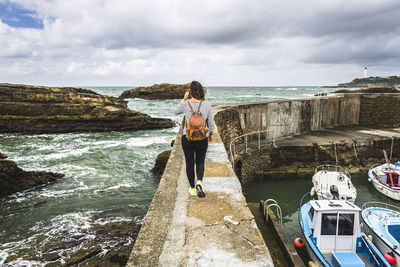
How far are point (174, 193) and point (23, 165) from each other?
13125mm

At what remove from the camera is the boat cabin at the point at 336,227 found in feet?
18.6

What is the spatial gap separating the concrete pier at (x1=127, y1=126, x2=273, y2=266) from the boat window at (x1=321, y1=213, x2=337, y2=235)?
11.3ft

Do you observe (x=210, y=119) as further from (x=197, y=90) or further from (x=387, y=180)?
(x=387, y=180)

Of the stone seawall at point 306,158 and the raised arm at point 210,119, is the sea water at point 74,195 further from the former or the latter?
the raised arm at point 210,119

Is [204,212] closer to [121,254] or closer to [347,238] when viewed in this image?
[121,254]

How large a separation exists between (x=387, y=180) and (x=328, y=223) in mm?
7877

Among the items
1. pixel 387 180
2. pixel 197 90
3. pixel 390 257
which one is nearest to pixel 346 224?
pixel 390 257

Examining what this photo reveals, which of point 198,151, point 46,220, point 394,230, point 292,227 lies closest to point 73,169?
point 46,220

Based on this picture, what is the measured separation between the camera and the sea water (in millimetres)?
6066

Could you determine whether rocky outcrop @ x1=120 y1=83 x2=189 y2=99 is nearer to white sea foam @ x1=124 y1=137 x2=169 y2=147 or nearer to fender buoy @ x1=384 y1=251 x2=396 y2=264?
white sea foam @ x1=124 y1=137 x2=169 y2=147

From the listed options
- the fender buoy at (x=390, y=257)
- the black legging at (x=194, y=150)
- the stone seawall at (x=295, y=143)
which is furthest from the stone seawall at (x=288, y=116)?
the black legging at (x=194, y=150)

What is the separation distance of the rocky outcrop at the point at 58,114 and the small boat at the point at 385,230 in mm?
19647

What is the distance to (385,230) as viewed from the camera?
22.1 ft

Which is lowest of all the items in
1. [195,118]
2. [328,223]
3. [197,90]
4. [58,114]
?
[328,223]
